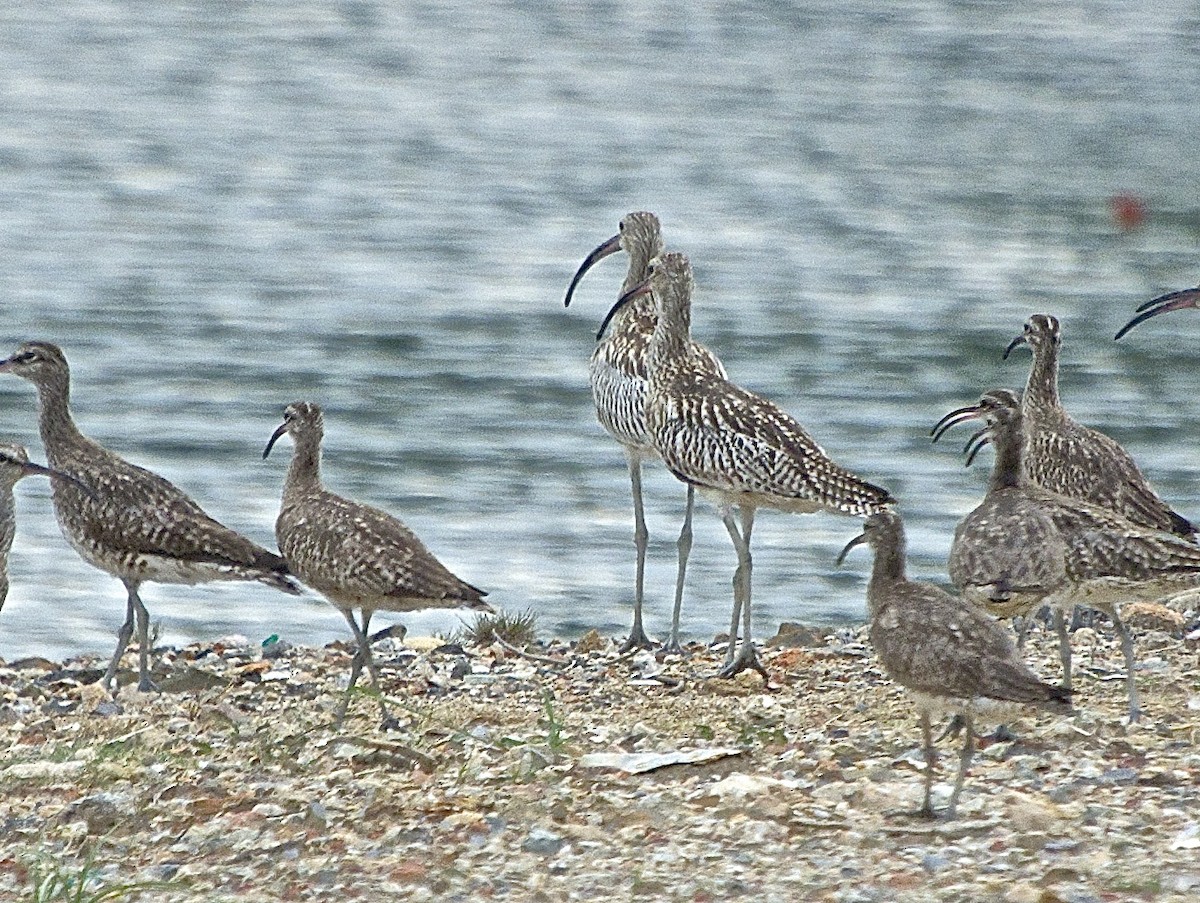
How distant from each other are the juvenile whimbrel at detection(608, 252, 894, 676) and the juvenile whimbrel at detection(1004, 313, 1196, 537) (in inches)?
34.6

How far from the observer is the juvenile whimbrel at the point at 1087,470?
11.5m

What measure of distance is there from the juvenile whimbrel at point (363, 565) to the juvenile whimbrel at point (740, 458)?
1476 millimetres

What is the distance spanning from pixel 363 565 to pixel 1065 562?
284cm

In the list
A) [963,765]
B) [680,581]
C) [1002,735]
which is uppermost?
[963,765]

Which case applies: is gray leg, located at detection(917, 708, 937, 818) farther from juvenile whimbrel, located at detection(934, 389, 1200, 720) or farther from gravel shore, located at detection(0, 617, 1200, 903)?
juvenile whimbrel, located at detection(934, 389, 1200, 720)

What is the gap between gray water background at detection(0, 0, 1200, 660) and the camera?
17.2 meters

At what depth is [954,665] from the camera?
8.24 metres

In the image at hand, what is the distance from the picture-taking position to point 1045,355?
13.4 meters

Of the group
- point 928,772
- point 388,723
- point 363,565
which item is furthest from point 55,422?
point 928,772

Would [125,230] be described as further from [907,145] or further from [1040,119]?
[1040,119]

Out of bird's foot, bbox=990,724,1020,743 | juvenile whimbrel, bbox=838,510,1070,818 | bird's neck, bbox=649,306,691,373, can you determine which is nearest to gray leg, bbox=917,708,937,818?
juvenile whimbrel, bbox=838,510,1070,818

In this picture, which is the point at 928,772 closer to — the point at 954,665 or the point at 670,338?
the point at 954,665

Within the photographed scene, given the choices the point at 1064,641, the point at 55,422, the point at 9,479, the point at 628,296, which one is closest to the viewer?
the point at 1064,641

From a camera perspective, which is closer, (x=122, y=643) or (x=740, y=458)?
(x=740, y=458)
